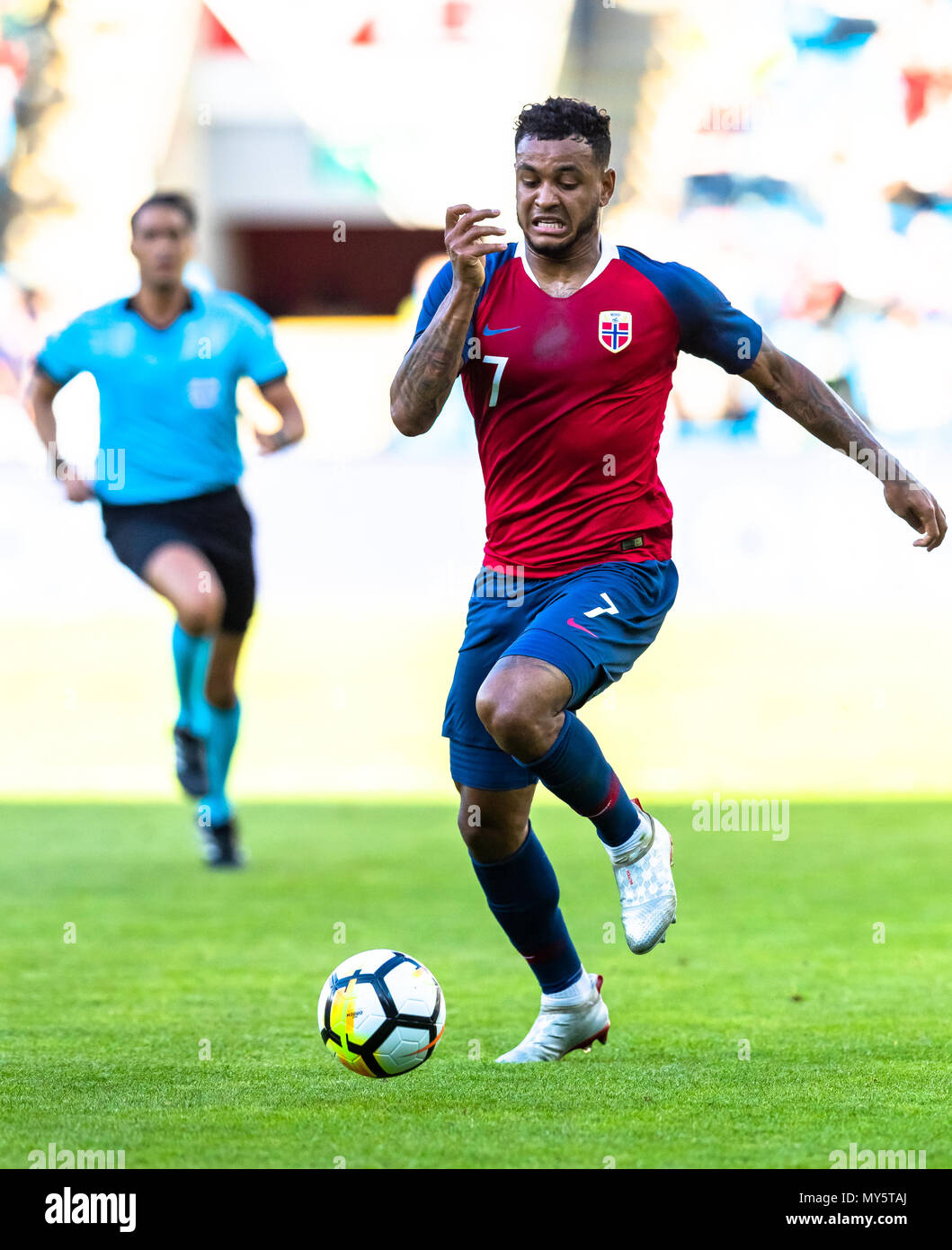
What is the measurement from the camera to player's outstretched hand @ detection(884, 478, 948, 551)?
4.76 m

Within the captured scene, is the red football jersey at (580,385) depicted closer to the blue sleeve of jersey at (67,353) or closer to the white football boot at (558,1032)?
the white football boot at (558,1032)

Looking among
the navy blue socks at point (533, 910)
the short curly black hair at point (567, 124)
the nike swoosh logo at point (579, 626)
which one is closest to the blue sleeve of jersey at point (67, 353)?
the short curly black hair at point (567, 124)

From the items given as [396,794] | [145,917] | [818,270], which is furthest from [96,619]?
[818,270]

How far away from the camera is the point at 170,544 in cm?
830

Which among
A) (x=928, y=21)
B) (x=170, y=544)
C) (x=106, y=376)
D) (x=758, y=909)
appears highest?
(x=928, y=21)

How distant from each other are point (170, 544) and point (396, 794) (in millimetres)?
3813

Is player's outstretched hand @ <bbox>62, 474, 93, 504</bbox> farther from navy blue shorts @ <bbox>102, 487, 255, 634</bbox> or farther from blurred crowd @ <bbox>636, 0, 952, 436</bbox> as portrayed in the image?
blurred crowd @ <bbox>636, 0, 952, 436</bbox>

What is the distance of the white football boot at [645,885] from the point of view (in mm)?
4504

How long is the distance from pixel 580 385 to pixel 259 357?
4072 mm

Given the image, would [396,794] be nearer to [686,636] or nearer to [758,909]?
[758,909]

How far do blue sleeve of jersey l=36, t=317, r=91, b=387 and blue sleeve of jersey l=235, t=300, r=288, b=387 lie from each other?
705mm

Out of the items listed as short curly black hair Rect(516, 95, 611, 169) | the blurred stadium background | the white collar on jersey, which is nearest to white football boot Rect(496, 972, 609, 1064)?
the white collar on jersey

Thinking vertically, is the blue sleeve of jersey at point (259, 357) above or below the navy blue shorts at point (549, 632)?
above

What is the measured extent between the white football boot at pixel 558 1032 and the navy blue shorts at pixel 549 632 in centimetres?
62
